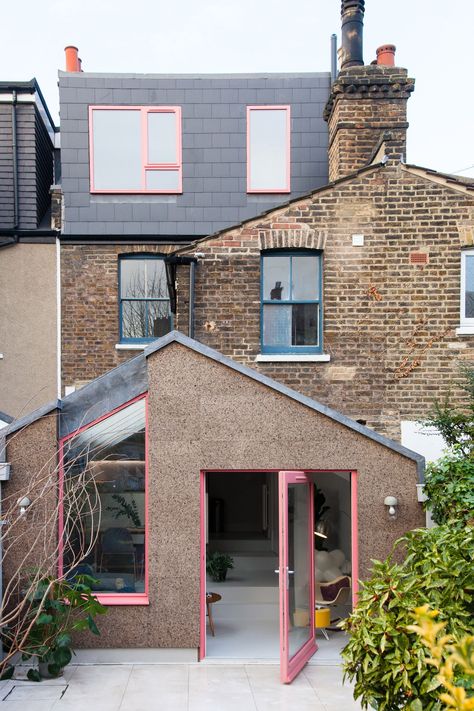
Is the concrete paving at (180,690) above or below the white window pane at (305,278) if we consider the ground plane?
below

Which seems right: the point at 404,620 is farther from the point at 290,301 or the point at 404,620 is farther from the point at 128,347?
the point at 128,347

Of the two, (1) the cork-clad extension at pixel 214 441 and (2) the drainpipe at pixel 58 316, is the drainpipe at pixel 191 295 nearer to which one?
(1) the cork-clad extension at pixel 214 441

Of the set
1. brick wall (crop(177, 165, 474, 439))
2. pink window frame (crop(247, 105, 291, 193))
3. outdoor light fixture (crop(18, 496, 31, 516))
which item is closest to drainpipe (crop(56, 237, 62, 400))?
brick wall (crop(177, 165, 474, 439))

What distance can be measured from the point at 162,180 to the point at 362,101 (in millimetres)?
4250

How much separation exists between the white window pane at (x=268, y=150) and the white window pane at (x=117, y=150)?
2353 millimetres

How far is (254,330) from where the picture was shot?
1120 cm

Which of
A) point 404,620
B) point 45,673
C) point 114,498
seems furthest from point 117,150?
point 404,620

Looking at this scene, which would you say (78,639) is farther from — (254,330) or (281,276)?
(281,276)

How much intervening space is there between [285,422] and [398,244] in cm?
442

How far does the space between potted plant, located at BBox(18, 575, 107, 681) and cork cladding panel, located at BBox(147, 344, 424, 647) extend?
996 millimetres

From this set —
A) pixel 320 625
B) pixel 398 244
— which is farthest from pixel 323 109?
pixel 320 625

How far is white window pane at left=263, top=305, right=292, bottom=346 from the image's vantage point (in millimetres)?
11336

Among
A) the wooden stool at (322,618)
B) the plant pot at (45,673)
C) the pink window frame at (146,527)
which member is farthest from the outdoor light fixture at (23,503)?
the wooden stool at (322,618)

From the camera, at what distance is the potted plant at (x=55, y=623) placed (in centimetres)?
730
